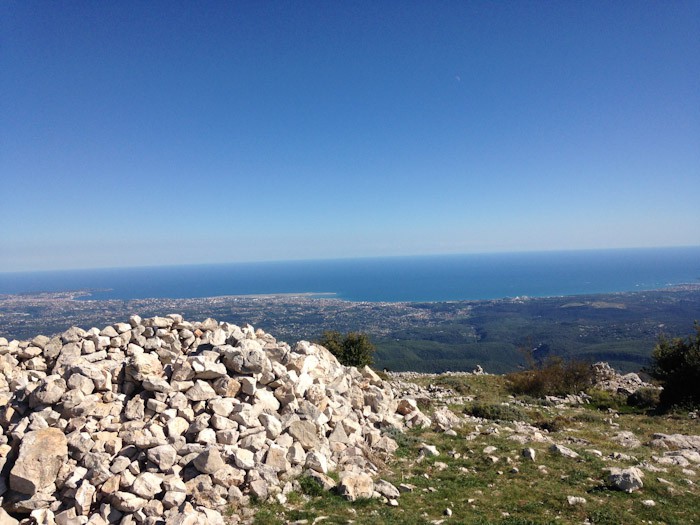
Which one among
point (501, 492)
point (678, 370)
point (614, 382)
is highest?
point (501, 492)

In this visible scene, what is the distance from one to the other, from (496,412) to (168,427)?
15.4 meters

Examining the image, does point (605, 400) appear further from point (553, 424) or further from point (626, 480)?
point (626, 480)

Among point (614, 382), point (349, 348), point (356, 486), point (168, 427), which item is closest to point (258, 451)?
point (168, 427)

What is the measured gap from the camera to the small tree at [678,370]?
2286 cm

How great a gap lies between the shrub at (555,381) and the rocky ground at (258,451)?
10681 millimetres

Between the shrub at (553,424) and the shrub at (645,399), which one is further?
the shrub at (645,399)

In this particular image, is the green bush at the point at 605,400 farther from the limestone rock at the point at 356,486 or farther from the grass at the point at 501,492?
the limestone rock at the point at 356,486

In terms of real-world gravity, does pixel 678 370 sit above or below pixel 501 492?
below

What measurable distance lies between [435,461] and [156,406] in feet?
29.8

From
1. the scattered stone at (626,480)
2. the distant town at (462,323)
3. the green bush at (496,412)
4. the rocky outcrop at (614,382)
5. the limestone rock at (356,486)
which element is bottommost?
the distant town at (462,323)

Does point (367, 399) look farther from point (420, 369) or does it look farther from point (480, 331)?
point (480, 331)

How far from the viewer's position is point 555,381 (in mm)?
29172

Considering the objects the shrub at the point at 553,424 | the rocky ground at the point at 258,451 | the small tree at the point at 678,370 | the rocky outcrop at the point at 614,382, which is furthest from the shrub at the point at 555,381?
the rocky ground at the point at 258,451

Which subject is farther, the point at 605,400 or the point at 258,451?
the point at 605,400
